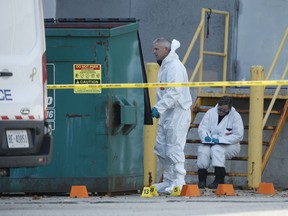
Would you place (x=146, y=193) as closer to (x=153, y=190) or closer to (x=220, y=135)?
(x=153, y=190)

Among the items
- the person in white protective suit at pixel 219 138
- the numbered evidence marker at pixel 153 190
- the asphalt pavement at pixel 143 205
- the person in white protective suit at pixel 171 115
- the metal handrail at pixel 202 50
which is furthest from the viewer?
the metal handrail at pixel 202 50

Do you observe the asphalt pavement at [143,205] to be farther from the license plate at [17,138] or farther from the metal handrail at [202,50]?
the metal handrail at [202,50]

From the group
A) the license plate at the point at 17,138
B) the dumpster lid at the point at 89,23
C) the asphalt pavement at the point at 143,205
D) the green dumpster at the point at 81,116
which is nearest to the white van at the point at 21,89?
the license plate at the point at 17,138

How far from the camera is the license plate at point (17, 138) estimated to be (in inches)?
438

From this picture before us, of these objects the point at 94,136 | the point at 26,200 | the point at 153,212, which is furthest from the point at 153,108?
the point at 153,212

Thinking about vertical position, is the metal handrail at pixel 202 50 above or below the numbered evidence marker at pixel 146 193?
above

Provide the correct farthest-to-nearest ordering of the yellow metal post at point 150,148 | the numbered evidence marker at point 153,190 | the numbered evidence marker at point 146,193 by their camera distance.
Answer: the yellow metal post at point 150,148
the numbered evidence marker at point 153,190
the numbered evidence marker at point 146,193

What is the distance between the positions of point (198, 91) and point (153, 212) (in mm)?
6488

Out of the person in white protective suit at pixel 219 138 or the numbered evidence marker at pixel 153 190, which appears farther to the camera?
the person in white protective suit at pixel 219 138

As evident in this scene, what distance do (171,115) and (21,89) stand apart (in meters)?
4.35

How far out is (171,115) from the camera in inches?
604

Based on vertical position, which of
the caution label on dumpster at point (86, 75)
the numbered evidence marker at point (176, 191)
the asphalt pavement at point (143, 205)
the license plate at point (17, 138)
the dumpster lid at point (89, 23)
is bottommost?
the numbered evidence marker at point (176, 191)

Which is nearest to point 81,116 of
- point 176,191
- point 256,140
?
point 176,191

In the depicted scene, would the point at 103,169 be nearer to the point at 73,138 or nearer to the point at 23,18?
the point at 73,138
